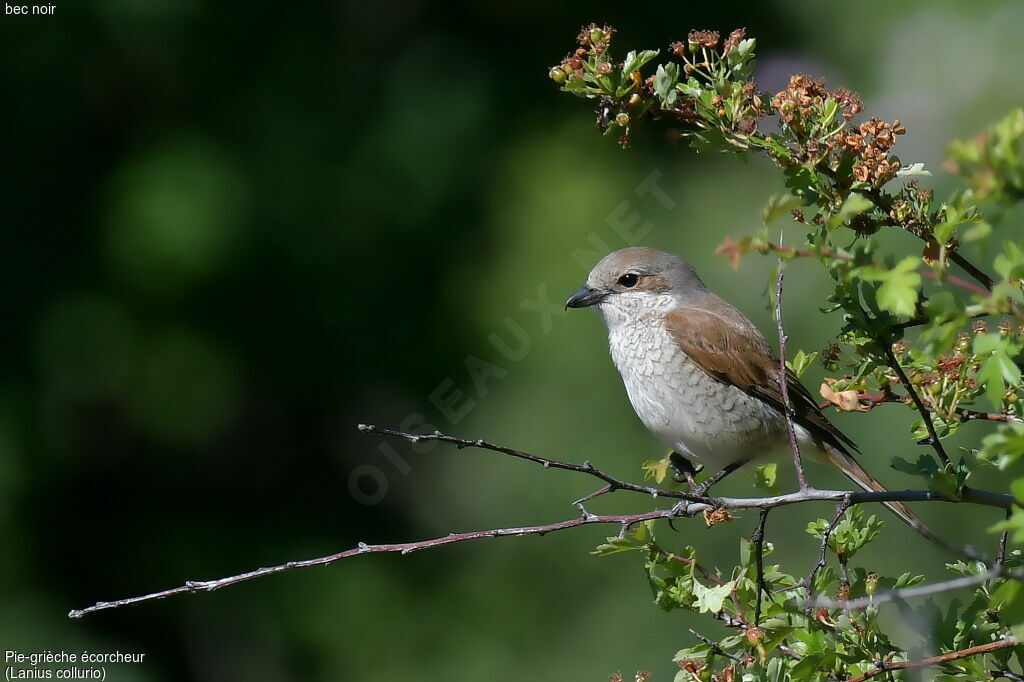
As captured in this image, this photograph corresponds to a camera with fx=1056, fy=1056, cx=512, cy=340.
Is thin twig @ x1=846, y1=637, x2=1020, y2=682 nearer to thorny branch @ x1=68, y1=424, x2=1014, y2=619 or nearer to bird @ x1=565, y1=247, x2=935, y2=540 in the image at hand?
thorny branch @ x1=68, y1=424, x2=1014, y2=619

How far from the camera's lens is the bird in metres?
3.08

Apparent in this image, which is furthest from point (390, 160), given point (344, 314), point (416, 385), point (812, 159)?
point (812, 159)

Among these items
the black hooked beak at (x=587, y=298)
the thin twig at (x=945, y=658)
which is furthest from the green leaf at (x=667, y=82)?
the black hooked beak at (x=587, y=298)

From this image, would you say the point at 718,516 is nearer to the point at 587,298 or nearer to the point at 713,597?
the point at 713,597

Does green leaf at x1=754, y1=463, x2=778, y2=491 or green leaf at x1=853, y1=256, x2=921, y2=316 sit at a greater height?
green leaf at x1=853, y1=256, x2=921, y2=316

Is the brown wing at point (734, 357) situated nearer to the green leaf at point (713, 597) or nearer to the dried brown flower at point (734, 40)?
the green leaf at point (713, 597)

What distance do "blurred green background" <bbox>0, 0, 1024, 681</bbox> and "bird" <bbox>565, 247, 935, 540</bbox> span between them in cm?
180

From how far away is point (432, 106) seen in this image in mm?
5730

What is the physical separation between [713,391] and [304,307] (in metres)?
3.18

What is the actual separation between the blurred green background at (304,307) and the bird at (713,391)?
1.80 metres

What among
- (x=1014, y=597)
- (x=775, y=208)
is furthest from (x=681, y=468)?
(x=1014, y=597)

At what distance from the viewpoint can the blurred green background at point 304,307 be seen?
17.6 feet

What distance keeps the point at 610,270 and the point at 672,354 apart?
0.38m

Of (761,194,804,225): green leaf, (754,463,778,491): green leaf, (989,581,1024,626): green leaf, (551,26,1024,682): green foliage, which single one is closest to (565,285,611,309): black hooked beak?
(754,463,778,491): green leaf
